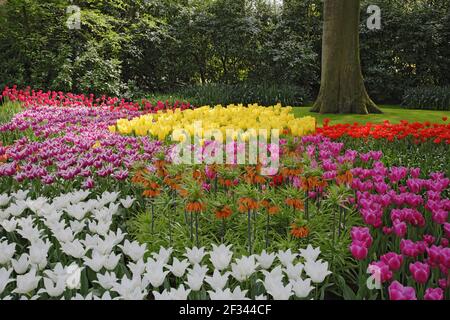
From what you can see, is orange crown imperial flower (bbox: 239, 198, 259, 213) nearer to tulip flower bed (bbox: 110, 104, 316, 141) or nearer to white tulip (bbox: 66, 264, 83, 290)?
white tulip (bbox: 66, 264, 83, 290)

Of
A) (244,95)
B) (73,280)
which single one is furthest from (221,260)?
(244,95)

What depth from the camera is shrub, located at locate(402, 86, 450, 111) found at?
50.0ft

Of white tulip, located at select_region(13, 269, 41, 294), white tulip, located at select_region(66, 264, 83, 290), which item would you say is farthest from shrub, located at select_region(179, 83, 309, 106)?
white tulip, located at select_region(13, 269, 41, 294)

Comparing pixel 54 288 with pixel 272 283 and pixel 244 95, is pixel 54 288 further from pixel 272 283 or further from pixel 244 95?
pixel 244 95

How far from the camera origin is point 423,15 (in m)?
18.1

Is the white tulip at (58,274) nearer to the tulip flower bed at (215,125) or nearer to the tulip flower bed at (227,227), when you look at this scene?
the tulip flower bed at (227,227)

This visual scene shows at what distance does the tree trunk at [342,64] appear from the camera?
11289mm

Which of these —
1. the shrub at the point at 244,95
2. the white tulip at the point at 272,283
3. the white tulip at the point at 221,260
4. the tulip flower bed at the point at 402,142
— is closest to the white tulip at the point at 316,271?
the white tulip at the point at 272,283

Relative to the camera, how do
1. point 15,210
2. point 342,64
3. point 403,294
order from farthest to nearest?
point 342,64 → point 15,210 → point 403,294

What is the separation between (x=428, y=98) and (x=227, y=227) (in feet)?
45.5

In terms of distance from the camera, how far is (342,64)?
1133cm

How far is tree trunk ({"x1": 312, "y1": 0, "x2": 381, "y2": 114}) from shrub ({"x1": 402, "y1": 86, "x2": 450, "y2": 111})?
5.21 m
